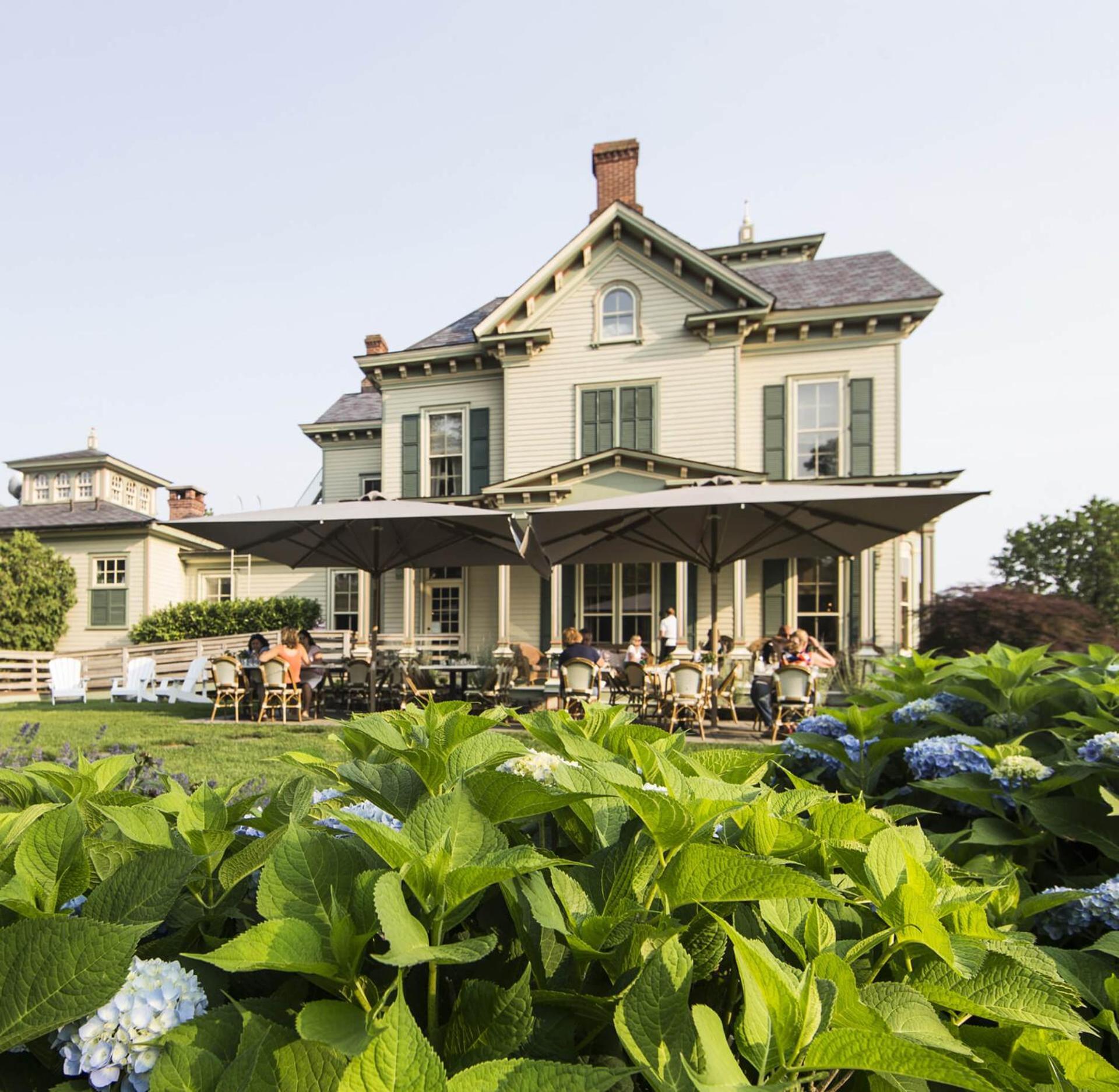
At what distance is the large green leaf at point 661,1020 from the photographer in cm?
59

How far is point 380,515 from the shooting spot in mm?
9516

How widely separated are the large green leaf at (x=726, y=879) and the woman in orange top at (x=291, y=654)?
10679mm

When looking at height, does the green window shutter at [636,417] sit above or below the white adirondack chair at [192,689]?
above

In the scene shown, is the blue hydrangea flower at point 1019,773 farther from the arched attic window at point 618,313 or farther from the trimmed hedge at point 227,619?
the trimmed hedge at point 227,619

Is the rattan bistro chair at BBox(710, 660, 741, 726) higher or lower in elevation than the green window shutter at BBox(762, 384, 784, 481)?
lower

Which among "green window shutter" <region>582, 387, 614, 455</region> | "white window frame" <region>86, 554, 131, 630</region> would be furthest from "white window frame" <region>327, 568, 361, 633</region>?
"green window shutter" <region>582, 387, 614, 455</region>

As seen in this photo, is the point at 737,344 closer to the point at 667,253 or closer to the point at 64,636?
the point at 667,253

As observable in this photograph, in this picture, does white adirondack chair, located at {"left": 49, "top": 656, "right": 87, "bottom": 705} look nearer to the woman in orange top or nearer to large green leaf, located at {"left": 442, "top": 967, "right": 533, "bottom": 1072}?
the woman in orange top

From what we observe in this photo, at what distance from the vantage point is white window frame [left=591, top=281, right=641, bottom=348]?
1703cm

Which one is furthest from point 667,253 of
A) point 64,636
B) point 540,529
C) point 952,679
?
point 64,636

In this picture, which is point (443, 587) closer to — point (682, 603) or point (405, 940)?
point (682, 603)

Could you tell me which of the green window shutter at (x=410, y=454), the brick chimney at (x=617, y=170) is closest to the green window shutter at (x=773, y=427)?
the brick chimney at (x=617, y=170)

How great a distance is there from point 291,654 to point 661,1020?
10.9m

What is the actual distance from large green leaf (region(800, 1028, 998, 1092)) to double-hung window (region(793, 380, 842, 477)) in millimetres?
16366
